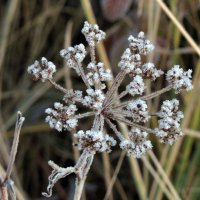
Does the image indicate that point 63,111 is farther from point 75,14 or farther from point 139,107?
point 75,14

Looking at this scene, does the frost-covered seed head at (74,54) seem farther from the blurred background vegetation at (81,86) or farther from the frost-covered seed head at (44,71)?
the blurred background vegetation at (81,86)

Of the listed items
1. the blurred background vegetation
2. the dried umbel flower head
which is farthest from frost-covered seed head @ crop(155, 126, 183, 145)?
the blurred background vegetation

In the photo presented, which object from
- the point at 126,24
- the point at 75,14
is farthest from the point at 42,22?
the point at 126,24

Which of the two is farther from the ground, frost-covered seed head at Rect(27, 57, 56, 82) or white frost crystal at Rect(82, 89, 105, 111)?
frost-covered seed head at Rect(27, 57, 56, 82)

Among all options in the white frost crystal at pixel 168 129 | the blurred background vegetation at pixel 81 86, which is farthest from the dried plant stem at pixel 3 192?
the blurred background vegetation at pixel 81 86

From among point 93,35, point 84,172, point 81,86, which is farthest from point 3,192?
point 81,86

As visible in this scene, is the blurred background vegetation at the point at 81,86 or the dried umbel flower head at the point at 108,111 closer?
the dried umbel flower head at the point at 108,111

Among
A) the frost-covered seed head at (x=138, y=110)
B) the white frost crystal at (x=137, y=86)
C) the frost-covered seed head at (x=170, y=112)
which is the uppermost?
the white frost crystal at (x=137, y=86)

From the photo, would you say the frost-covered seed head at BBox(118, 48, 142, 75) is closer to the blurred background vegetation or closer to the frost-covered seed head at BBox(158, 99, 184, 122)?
the frost-covered seed head at BBox(158, 99, 184, 122)
